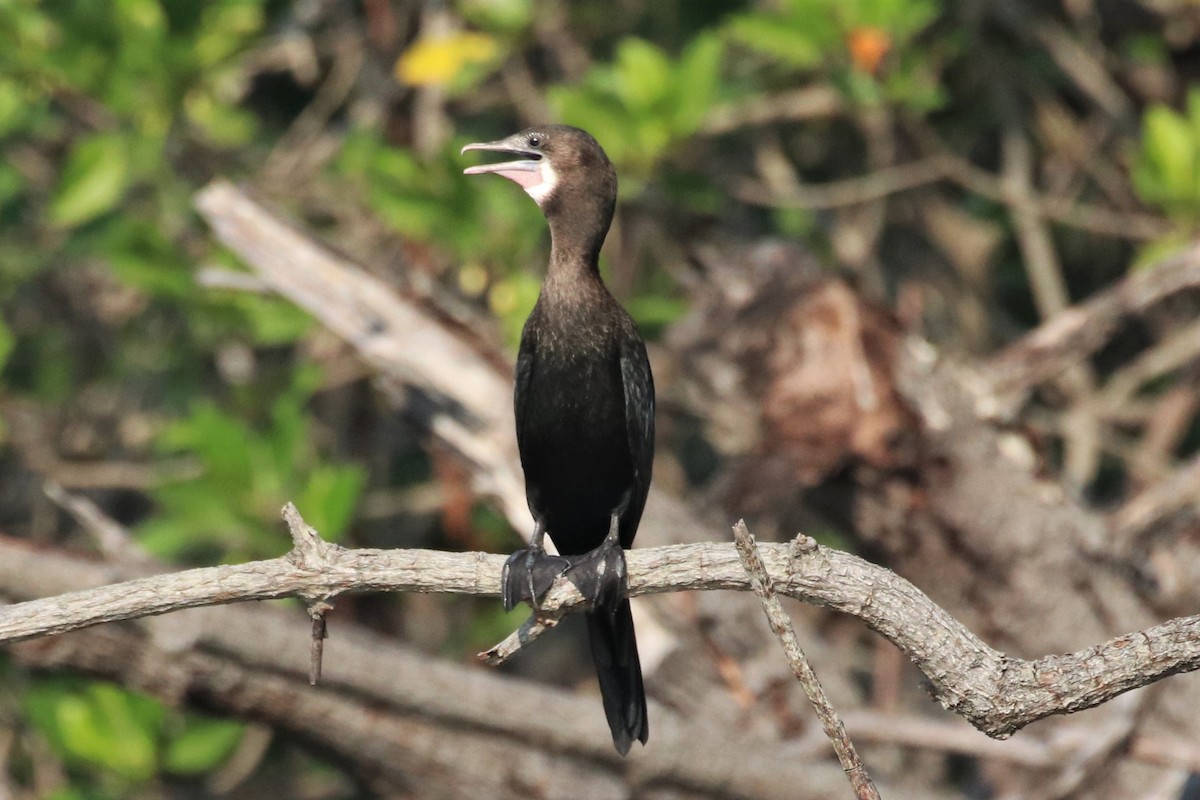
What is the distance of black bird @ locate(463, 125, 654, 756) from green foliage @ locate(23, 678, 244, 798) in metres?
2.18

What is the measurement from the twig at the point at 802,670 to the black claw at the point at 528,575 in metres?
0.60

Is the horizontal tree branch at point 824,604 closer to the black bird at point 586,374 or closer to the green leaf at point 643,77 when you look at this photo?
the black bird at point 586,374

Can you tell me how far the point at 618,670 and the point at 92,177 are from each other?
294 cm

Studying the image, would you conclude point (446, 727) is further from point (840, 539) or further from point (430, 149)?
point (430, 149)

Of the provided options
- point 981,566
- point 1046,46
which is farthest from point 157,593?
point 1046,46

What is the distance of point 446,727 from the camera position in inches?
205

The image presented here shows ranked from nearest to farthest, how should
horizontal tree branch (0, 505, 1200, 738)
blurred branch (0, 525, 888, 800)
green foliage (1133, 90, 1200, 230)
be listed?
horizontal tree branch (0, 505, 1200, 738), blurred branch (0, 525, 888, 800), green foliage (1133, 90, 1200, 230)

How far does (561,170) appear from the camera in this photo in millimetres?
3838

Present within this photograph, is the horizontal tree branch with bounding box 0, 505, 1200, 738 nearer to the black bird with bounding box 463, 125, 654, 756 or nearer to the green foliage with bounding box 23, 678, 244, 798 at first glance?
the black bird with bounding box 463, 125, 654, 756

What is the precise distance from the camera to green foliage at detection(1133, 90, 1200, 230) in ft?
18.5

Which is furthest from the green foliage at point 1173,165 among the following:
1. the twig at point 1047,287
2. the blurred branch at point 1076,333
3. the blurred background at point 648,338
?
the twig at point 1047,287

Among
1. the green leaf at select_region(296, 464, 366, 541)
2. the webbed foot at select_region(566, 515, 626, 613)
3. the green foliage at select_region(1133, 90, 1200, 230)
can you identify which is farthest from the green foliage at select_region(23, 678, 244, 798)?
the green foliage at select_region(1133, 90, 1200, 230)

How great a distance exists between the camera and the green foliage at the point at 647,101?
5.55 meters

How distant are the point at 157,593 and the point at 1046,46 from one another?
4742mm
